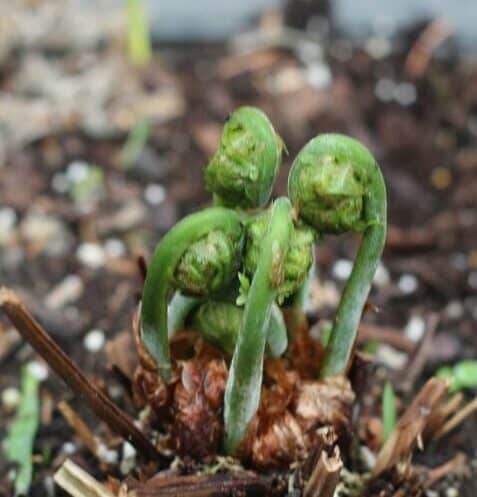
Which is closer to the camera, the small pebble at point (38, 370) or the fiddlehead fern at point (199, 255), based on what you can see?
the fiddlehead fern at point (199, 255)

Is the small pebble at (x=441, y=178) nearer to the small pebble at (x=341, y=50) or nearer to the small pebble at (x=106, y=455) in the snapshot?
the small pebble at (x=341, y=50)

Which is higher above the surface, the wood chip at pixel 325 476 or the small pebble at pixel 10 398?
the wood chip at pixel 325 476

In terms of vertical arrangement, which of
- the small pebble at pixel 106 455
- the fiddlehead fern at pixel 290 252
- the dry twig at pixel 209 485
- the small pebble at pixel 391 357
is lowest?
the small pebble at pixel 391 357

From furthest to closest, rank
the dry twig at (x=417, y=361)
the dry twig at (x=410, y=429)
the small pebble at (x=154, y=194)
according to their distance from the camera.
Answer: the small pebble at (x=154, y=194) → the dry twig at (x=417, y=361) → the dry twig at (x=410, y=429)

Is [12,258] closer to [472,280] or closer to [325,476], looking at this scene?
[472,280]

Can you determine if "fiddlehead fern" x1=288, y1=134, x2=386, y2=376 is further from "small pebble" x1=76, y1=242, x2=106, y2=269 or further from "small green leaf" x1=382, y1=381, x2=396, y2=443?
"small pebble" x1=76, y1=242, x2=106, y2=269

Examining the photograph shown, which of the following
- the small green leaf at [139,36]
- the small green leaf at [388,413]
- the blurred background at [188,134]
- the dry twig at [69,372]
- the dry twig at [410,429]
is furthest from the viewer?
the small green leaf at [139,36]

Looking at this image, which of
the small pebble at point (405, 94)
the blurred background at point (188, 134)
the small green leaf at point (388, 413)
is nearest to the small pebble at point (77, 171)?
the blurred background at point (188, 134)

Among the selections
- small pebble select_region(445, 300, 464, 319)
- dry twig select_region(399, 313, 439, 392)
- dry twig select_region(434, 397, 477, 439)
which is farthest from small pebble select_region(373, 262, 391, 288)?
dry twig select_region(434, 397, 477, 439)

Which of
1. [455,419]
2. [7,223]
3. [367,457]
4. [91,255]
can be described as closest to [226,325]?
[367,457]
